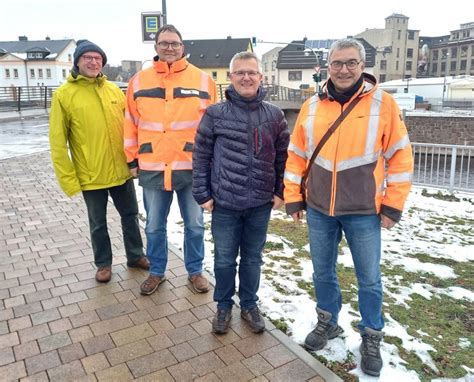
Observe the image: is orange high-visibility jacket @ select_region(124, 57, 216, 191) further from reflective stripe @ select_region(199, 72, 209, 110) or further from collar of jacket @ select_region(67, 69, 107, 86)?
collar of jacket @ select_region(67, 69, 107, 86)

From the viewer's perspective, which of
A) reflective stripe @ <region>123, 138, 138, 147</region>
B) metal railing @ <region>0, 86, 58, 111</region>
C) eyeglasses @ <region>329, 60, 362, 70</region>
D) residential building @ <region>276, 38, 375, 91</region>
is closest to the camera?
eyeglasses @ <region>329, 60, 362, 70</region>

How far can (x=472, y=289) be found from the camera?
4.18 metres

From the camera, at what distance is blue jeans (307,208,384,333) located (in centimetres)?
279

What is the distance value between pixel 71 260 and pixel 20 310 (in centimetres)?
105

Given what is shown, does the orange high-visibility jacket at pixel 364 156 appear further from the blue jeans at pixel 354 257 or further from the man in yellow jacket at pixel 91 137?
the man in yellow jacket at pixel 91 137

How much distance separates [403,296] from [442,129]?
1209 inches

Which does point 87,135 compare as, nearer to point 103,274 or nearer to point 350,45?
point 103,274

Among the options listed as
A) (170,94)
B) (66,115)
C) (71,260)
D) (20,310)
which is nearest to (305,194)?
(170,94)

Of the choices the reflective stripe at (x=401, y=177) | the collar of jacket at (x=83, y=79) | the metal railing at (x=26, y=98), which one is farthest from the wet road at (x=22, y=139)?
the reflective stripe at (x=401, y=177)

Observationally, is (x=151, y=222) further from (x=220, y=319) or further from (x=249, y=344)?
(x=249, y=344)

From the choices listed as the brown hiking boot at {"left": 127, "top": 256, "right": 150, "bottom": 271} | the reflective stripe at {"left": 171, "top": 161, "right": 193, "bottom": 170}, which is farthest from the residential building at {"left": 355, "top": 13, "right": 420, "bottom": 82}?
the reflective stripe at {"left": 171, "top": 161, "right": 193, "bottom": 170}

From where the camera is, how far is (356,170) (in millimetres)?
2709

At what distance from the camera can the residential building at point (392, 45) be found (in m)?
83.4

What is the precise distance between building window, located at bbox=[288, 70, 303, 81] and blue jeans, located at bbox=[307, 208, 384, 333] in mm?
73309
